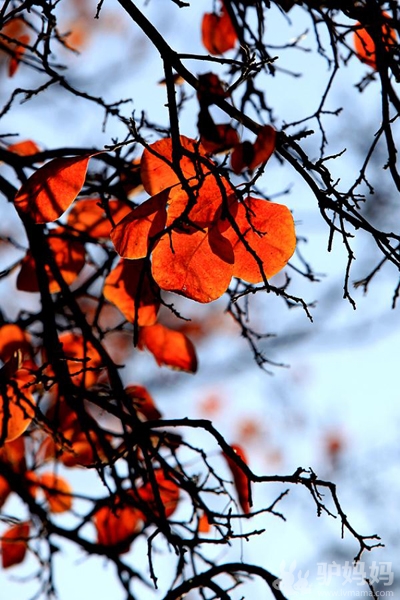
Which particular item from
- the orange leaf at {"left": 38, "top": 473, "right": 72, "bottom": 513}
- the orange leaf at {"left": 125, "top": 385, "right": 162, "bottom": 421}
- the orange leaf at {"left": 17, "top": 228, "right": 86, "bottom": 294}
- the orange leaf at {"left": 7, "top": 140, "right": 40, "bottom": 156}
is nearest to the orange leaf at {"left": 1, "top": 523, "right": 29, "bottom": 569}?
the orange leaf at {"left": 38, "top": 473, "right": 72, "bottom": 513}

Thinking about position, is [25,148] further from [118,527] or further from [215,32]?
[118,527]

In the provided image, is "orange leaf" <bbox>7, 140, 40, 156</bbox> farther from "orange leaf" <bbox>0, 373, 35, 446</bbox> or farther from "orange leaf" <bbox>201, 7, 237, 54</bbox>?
"orange leaf" <bbox>0, 373, 35, 446</bbox>

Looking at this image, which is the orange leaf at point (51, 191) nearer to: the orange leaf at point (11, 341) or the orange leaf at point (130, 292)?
the orange leaf at point (130, 292)

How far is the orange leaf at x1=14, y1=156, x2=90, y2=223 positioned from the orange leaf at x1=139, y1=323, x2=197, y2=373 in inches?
26.9

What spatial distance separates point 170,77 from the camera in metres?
1.14

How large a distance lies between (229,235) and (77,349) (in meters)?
0.84

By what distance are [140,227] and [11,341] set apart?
759 millimetres

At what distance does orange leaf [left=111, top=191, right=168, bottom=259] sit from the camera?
1191 mm

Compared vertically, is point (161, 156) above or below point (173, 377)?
below

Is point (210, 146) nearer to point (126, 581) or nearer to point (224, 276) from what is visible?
point (224, 276)

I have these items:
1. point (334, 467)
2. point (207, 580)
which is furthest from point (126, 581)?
point (334, 467)

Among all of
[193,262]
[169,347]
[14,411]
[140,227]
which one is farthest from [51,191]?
[169,347]

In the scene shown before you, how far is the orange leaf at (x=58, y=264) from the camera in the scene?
5.91 feet

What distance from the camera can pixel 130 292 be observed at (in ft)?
5.53
